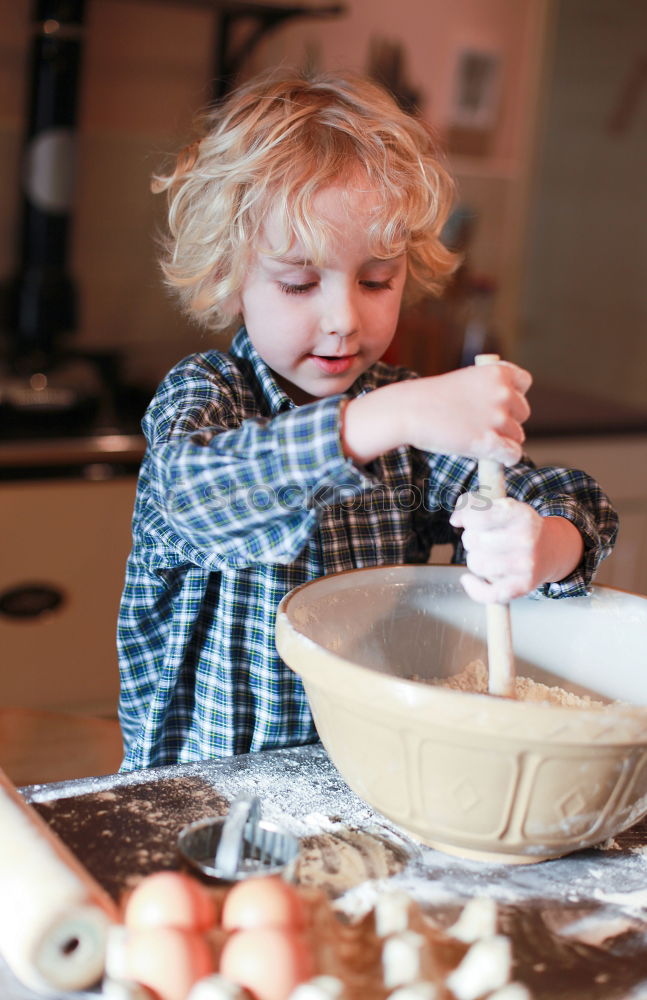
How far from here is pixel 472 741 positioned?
2.23 ft

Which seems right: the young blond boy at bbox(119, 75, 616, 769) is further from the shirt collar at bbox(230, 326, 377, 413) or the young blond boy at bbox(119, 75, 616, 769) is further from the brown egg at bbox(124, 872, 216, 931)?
the brown egg at bbox(124, 872, 216, 931)

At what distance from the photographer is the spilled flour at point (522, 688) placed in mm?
878

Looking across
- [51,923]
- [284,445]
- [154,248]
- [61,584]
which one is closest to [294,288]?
[284,445]

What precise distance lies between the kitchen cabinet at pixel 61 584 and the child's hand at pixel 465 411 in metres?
1.21

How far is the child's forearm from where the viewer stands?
880 millimetres

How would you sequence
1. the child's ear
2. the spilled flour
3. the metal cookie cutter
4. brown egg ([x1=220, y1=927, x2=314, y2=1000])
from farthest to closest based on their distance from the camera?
the child's ear
the spilled flour
the metal cookie cutter
brown egg ([x1=220, y1=927, x2=314, y2=1000])

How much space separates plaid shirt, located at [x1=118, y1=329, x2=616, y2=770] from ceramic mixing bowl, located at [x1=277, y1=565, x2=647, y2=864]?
0.07 m

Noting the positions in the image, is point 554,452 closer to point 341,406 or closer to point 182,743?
point 182,743

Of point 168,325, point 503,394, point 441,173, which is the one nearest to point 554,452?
point 168,325

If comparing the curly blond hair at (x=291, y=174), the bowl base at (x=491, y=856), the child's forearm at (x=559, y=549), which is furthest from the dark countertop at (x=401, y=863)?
the curly blond hair at (x=291, y=174)

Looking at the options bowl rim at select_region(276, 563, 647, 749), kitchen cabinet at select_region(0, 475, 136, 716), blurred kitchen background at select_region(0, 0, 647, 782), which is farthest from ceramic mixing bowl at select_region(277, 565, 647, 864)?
kitchen cabinet at select_region(0, 475, 136, 716)

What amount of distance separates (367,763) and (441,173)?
580mm

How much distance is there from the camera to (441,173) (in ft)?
3.42

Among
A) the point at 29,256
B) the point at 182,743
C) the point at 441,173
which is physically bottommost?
the point at 182,743
